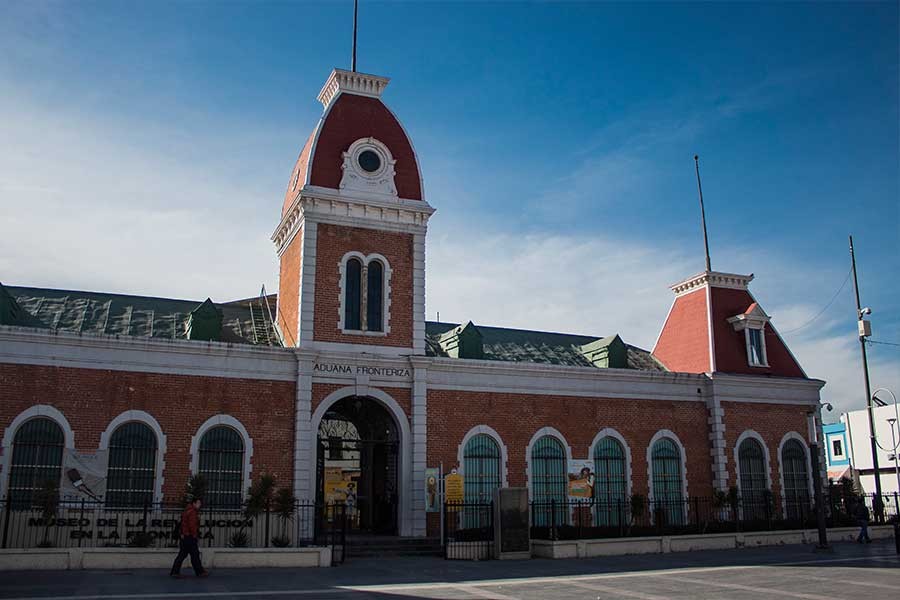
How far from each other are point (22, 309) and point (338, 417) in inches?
424

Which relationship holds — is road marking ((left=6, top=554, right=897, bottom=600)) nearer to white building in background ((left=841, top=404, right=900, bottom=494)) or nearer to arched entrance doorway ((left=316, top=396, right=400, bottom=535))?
arched entrance doorway ((left=316, top=396, right=400, bottom=535))

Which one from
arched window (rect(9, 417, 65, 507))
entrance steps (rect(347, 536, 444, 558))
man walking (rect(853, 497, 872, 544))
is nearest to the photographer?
arched window (rect(9, 417, 65, 507))

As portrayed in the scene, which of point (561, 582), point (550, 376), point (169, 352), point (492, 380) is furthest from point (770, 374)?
point (169, 352)

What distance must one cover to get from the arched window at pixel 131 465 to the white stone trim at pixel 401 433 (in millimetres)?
4549

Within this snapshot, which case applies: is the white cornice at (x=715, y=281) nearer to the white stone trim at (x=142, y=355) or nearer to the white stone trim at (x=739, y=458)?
the white stone trim at (x=739, y=458)

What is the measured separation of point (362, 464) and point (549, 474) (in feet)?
21.6

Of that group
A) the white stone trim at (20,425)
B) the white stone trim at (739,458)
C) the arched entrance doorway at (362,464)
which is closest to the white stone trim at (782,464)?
the white stone trim at (739,458)

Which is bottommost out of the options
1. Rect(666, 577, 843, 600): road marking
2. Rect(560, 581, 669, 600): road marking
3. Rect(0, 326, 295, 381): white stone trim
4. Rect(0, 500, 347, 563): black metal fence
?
Rect(560, 581, 669, 600): road marking

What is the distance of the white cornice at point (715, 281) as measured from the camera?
33906 mm

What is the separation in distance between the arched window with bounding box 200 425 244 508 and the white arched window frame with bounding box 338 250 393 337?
4774 mm

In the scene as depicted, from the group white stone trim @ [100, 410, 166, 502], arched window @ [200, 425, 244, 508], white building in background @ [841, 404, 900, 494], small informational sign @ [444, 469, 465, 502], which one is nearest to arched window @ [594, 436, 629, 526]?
small informational sign @ [444, 469, 465, 502]

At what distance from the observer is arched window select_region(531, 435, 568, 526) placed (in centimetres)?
2795

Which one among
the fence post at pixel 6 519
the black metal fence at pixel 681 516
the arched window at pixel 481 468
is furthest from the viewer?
the arched window at pixel 481 468

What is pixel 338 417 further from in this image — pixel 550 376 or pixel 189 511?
pixel 189 511
